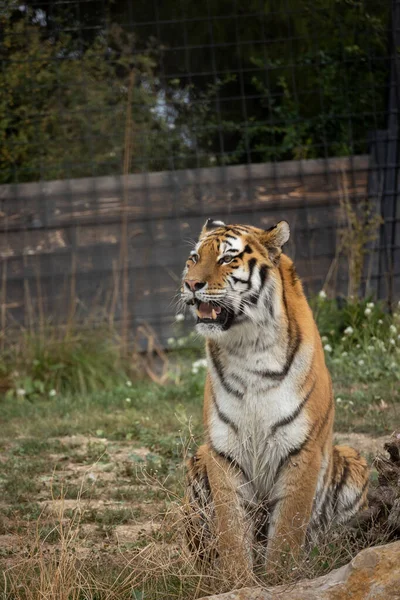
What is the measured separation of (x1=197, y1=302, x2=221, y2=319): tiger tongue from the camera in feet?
12.3

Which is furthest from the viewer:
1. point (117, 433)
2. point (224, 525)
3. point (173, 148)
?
point (173, 148)

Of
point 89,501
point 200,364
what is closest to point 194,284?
point 89,501

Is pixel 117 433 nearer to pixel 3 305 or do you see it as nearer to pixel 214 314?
pixel 3 305

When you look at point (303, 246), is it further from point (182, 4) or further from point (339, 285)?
point (182, 4)

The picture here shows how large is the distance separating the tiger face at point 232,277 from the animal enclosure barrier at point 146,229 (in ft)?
15.2

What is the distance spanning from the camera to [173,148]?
9836 mm

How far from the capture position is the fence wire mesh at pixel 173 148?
8633 millimetres

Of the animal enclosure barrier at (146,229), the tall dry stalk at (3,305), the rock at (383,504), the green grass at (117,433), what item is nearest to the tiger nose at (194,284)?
the green grass at (117,433)

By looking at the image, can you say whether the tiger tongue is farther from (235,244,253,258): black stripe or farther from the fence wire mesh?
the fence wire mesh

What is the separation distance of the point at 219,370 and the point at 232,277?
372 millimetres

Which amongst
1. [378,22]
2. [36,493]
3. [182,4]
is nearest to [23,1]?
[182,4]

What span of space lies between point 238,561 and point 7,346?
507cm

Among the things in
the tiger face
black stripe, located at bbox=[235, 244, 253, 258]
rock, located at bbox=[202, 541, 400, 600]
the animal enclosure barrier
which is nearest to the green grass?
rock, located at bbox=[202, 541, 400, 600]

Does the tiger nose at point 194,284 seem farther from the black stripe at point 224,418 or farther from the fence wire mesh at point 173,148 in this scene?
the fence wire mesh at point 173,148
